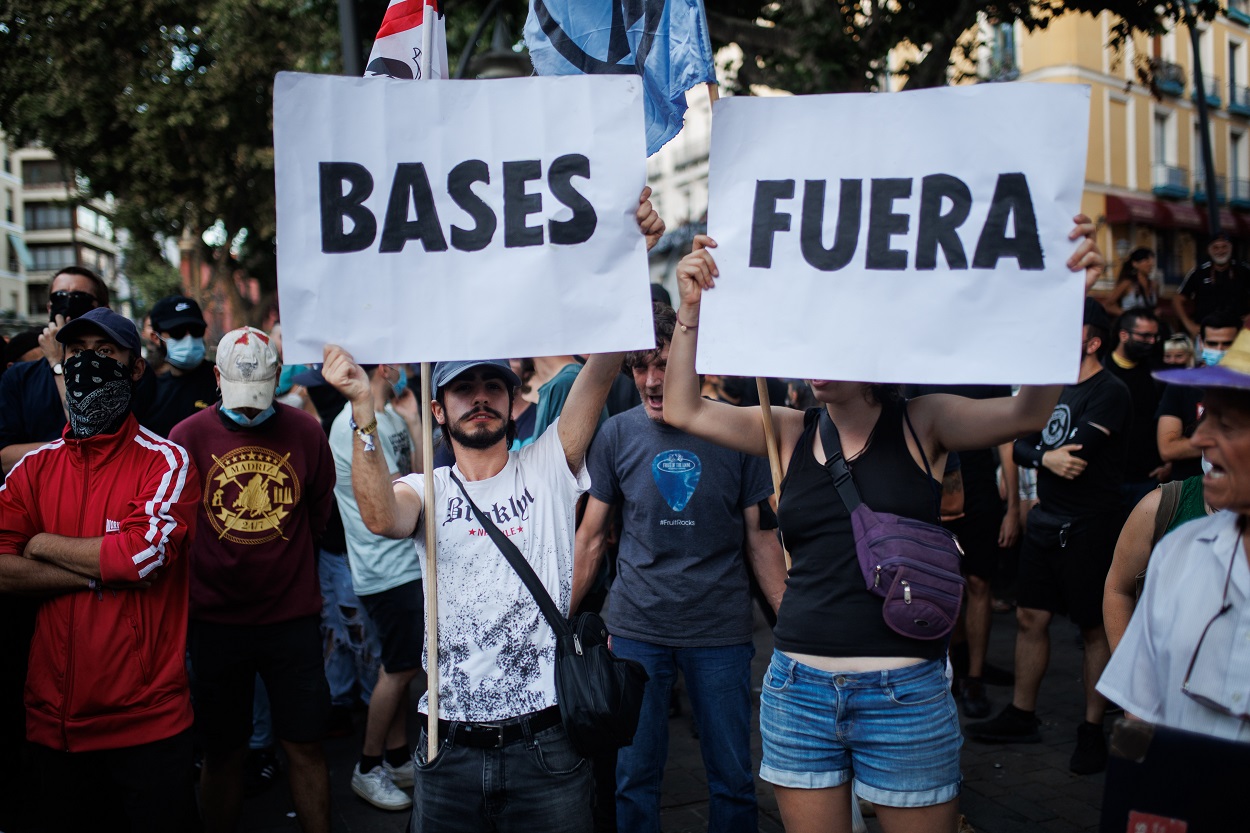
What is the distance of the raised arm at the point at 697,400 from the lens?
278 centimetres

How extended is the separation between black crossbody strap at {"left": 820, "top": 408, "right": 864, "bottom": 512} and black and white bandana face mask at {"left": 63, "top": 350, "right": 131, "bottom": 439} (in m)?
2.34

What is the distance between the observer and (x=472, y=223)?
287cm

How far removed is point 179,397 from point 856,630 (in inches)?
158

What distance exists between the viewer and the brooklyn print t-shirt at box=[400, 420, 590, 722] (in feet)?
9.40

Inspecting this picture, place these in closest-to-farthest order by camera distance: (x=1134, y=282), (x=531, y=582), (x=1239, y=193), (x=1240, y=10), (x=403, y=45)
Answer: (x=531, y=582) < (x=403, y=45) < (x=1134, y=282) < (x=1240, y=10) < (x=1239, y=193)

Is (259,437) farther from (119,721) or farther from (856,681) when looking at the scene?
(856,681)

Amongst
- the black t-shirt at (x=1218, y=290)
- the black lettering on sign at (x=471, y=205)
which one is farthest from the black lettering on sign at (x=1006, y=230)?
the black t-shirt at (x=1218, y=290)

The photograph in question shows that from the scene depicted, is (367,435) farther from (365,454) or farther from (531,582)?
(531,582)

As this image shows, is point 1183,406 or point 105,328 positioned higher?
point 105,328

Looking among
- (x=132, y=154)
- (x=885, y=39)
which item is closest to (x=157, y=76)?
(x=132, y=154)

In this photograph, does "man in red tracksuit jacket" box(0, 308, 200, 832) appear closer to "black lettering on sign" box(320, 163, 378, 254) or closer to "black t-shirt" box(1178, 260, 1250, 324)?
"black lettering on sign" box(320, 163, 378, 254)

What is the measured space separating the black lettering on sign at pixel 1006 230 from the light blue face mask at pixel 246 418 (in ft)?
9.38

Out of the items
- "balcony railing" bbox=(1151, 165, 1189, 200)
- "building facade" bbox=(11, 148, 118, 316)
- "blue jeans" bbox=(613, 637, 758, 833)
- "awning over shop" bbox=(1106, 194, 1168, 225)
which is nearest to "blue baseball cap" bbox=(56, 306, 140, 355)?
"blue jeans" bbox=(613, 637, 758, 833)

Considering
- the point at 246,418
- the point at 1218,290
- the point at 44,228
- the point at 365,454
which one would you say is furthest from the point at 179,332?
the point at 44,228
